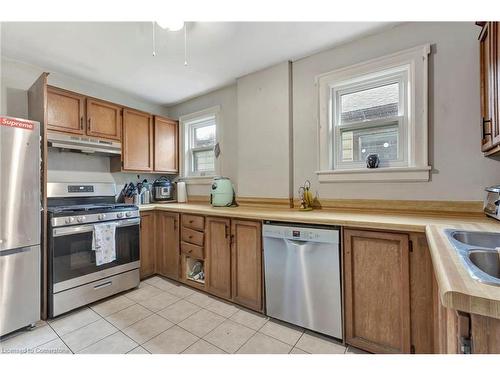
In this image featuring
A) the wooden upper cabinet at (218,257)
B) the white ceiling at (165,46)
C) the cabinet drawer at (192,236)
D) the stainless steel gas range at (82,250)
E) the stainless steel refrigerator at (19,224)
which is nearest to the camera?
the stainless steel refrigerator at (19,224)

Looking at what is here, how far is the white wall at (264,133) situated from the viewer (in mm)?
2475

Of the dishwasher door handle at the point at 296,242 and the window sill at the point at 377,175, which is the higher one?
the window sill at the point at 377,175

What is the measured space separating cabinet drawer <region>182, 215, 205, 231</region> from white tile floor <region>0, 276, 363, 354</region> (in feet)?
2.37

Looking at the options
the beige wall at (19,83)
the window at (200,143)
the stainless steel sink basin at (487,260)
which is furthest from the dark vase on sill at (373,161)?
the beige wall at (19,83)

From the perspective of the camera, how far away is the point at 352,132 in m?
2.23

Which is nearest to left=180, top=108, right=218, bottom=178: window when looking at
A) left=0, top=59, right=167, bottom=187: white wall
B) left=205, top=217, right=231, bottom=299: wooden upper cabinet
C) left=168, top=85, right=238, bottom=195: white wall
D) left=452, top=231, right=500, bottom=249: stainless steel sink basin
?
left=168, top=85, right=238, bottom=195: white wall

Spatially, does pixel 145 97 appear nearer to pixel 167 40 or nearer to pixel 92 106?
pixel 92 106

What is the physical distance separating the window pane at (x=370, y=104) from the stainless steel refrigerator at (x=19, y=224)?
8.97 ft

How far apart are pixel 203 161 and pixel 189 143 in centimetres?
40

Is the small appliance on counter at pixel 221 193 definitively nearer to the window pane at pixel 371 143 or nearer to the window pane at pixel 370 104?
the window pane at pixel 371 143

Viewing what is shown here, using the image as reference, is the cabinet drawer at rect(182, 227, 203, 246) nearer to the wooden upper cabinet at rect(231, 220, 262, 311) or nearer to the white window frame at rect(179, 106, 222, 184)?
the wooden upper cabinet at rect(231, 220, 262, 311)

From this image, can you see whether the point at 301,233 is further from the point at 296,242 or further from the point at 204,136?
the point at 204,136
